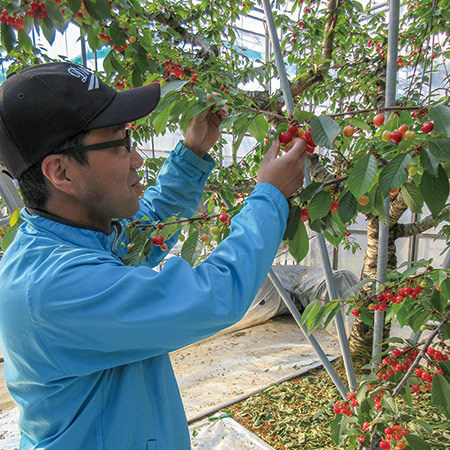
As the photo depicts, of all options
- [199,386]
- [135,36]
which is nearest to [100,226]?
[135,36]

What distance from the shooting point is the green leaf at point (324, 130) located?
1.98 ft

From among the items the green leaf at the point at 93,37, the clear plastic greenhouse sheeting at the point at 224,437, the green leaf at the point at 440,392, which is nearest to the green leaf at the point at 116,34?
the green leaf at the point at 93,37

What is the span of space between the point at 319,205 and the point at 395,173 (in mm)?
A: 170

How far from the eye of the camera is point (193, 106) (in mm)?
775

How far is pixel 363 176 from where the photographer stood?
630 millimetres

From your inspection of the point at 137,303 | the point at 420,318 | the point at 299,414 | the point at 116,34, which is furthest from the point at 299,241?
the point at 299,414

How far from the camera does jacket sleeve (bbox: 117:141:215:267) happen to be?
42.9 inches

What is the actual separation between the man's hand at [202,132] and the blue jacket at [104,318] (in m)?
0.38

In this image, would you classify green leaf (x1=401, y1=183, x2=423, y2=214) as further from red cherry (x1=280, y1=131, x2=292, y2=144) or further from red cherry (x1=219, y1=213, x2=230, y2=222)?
red cherry (x1=219, y1=213, x2=230, y2=222)

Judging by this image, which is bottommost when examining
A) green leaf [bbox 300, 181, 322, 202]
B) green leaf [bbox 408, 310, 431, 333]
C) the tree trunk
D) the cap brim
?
the tree trunk

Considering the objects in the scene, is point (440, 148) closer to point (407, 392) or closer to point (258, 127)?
point (258, 127)

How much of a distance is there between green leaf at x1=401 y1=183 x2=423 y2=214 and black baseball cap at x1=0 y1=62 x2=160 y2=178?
0.61 m

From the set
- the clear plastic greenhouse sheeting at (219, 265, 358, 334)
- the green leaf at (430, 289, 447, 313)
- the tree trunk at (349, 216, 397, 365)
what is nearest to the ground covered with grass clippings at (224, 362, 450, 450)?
the tree trunk at (349, 216, 397, 365)

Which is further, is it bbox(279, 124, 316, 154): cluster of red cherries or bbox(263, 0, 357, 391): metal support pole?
bbox(263, 0, 357, 391): metal support pole
